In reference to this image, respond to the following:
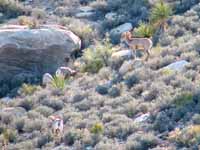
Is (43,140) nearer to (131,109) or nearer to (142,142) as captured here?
(131,109)

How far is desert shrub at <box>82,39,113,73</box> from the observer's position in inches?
965

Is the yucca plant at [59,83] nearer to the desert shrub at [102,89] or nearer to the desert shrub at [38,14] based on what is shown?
the desert shrub at [102,89]

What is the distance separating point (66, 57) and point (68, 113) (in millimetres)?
5890

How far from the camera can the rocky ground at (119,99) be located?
57.4 feet

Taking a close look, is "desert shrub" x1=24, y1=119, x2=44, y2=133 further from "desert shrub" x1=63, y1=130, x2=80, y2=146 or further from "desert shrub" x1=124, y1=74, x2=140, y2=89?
"desert shrub" x1=124, y1=74, x2=140, y2=89

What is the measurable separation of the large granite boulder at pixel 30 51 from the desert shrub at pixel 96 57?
76 cm

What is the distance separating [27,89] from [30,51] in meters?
2.03

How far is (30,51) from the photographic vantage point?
24844 millimetres

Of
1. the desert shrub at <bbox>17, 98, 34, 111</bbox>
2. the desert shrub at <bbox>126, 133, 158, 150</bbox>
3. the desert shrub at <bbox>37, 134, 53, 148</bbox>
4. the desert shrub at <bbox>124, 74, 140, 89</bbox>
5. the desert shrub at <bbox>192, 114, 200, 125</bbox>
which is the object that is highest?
the desert shrub at <bbox>192, 114, 200, 125</bbox>

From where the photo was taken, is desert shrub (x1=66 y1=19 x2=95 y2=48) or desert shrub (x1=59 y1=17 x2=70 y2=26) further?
desert shrub (x1=59 y1=17 x2=70 y2=26)

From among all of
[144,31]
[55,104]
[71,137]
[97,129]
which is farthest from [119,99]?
[144,31]

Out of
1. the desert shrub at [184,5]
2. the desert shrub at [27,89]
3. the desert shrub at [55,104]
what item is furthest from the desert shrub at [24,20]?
the desert shrub at [55,104]

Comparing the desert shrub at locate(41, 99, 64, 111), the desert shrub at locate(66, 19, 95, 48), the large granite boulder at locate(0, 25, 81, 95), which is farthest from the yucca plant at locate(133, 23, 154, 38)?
the desert shrub at locate(41, 99, 64, 111)

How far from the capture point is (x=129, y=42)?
24188 millimetres
